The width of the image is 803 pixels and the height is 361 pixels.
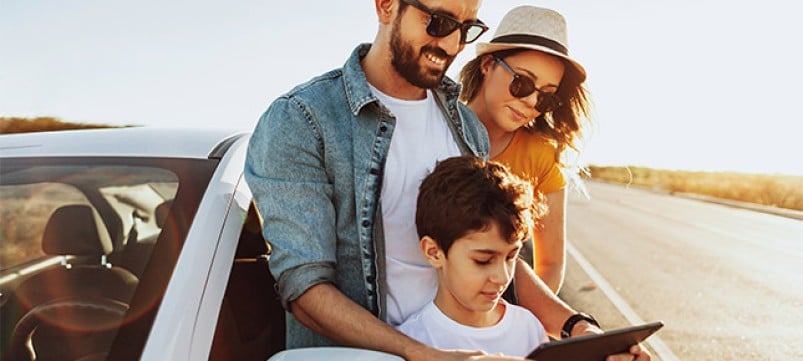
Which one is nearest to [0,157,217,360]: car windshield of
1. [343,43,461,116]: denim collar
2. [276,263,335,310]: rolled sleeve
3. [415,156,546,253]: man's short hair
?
[276,263,335,310]: rolled sleeve

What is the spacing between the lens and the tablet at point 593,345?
6.30 ft

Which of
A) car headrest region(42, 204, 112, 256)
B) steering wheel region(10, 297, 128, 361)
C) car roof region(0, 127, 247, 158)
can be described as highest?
car roof region(0, 127, 247, 158)

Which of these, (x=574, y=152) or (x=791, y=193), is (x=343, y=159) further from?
(x=791, y=193)

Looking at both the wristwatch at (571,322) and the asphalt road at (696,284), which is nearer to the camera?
the wristwatch at (571,322)

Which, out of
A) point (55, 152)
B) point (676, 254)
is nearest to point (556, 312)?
point (55, 152)

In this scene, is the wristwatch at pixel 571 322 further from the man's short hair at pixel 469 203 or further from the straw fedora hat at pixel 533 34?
the straw fedora hat at pixel 533 34

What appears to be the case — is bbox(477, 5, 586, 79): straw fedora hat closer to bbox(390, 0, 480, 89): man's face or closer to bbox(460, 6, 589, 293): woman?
bbox(460, 6, 589, 293): woman

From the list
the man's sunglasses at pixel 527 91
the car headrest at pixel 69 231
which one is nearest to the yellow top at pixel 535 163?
the man's sunglasses at pixel 527 91

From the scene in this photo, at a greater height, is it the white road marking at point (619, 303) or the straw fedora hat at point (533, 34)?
the straw fedora hat at point (533, 34)

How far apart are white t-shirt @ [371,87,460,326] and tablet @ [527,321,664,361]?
49 cm

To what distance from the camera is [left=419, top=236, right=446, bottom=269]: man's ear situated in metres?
2.23

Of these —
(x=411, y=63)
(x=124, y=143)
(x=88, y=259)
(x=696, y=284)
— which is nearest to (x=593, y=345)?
(x=411, y=63)

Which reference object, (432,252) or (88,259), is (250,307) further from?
(88,259)

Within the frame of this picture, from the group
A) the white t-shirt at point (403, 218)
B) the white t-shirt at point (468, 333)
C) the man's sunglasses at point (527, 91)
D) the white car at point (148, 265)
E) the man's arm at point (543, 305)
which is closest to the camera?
the white car at point (148, 265)
